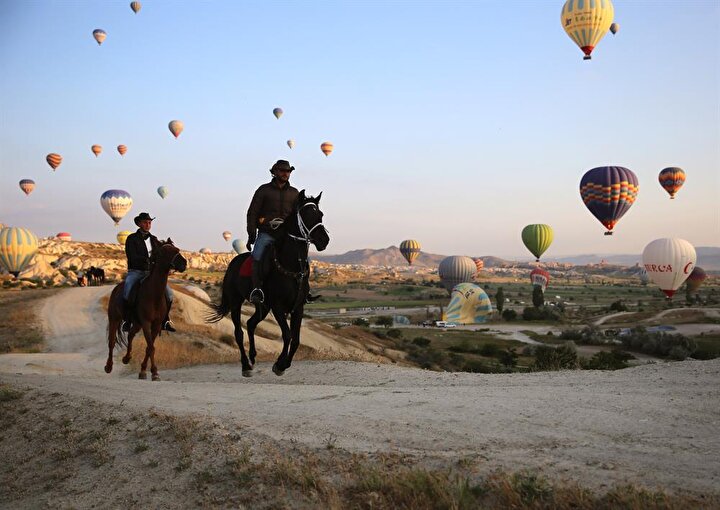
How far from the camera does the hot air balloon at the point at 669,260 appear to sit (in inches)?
3078

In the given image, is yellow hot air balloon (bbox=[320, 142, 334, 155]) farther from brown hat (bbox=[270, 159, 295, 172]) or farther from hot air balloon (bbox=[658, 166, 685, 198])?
brown hat (bbox=[270, 159, 295, 172])

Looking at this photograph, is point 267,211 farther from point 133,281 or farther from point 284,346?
point 133,281

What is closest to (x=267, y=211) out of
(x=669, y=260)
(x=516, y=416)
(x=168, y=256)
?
(x=168, y=256)

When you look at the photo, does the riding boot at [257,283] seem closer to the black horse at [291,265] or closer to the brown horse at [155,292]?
the black horse at [291,265]

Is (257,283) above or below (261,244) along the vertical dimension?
below

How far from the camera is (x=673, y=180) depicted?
3674 inches

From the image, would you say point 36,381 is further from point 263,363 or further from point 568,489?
point 568,489

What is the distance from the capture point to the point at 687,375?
12.6 metres

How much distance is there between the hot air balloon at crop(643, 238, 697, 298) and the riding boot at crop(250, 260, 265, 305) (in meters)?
78.2

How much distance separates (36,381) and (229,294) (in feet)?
18.7

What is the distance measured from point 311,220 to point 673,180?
316 ft

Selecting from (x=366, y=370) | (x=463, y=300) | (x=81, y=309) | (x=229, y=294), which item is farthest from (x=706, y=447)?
(x=463, y=300)

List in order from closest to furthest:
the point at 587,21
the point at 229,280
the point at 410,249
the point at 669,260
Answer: the point at 229,280 < the point at 587,21 < the point at 669,260 < the point at 410,249

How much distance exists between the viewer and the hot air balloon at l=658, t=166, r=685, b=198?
9338 centimetres
